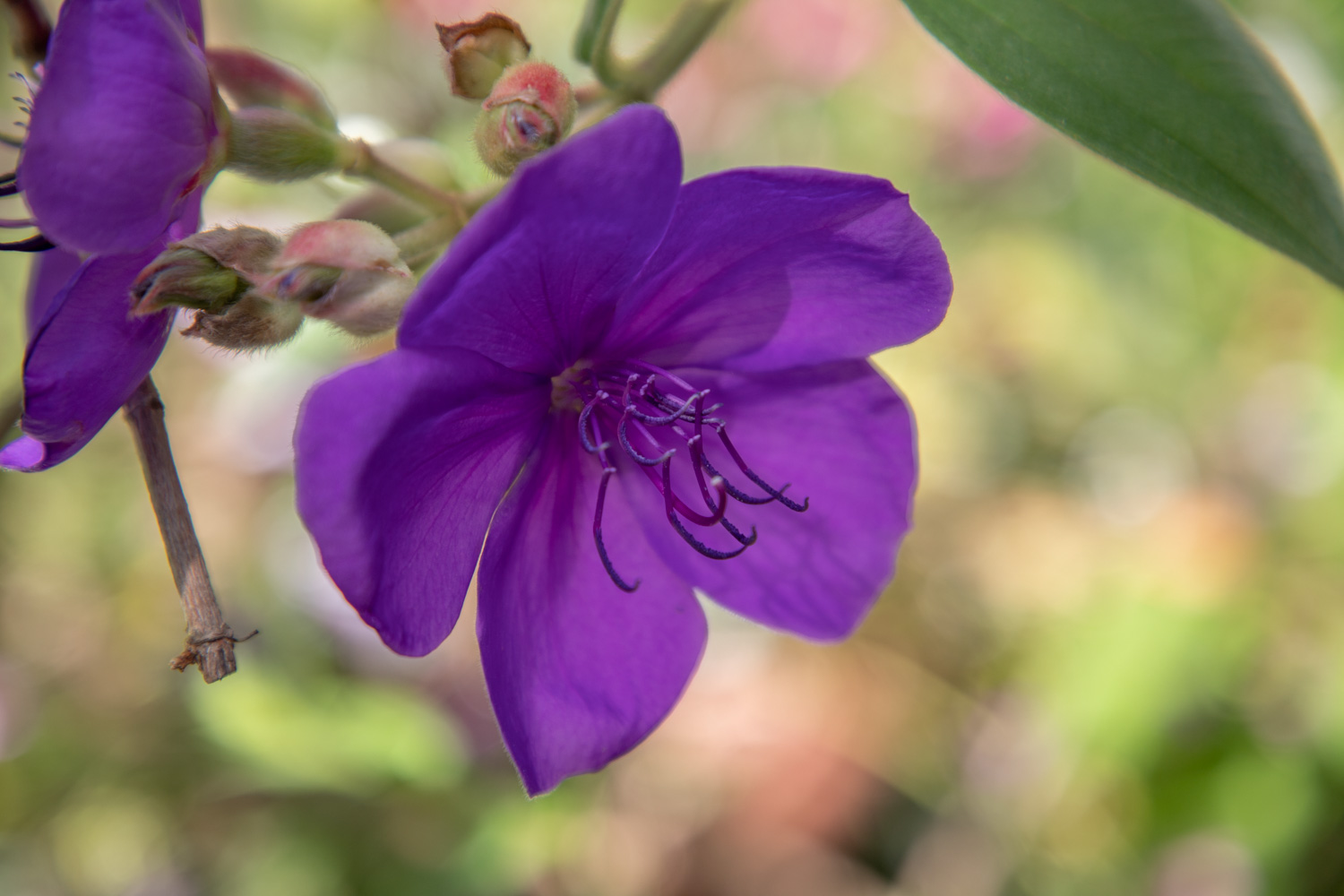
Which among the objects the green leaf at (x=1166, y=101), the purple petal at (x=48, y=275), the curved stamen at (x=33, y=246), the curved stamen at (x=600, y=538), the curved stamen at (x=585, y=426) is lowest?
the purple petal at (x=48, y=275)

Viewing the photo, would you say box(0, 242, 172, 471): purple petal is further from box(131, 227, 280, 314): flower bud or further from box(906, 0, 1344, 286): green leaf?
box(906, 0, 1344, 286): green leaf

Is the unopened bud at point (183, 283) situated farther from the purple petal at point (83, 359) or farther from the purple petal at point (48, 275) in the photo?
the purple petal at point (48, 275)

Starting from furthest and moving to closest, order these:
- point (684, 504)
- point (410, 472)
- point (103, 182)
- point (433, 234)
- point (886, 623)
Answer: point (886, 623) < point (684, 504) < point (433, 234) < point (410, 472) < point (103, 182)

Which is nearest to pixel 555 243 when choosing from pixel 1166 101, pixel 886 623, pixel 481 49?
pixel 481 49

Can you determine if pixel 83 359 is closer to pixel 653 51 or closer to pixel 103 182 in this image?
pixel 103 182

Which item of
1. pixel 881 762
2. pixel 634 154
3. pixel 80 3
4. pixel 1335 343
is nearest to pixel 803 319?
pixel 634 154

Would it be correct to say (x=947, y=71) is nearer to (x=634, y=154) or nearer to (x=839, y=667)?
(x=839, y=667)

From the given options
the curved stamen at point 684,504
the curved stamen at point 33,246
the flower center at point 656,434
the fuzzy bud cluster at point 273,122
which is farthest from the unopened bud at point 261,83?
the curved stamen at point 684,504
